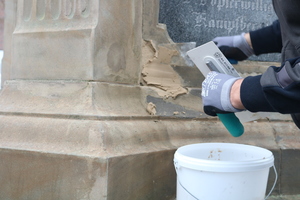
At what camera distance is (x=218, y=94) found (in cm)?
114

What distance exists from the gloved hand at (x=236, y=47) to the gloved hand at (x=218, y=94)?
548mm

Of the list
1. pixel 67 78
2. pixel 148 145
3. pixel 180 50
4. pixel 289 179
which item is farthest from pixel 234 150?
pixel 67 78

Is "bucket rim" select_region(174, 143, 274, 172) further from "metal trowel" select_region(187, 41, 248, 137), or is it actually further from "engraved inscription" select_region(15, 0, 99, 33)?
"engraved inscription" select_region(15, 0, 99, 33)

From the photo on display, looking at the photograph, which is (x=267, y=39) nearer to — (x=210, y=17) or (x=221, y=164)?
(x=210, y=17)

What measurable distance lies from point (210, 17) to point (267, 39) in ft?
1.36

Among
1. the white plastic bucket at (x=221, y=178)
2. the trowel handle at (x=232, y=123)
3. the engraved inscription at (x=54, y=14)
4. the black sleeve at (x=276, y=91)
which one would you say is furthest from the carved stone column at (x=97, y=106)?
the black sleeve at (x=276, y=91)

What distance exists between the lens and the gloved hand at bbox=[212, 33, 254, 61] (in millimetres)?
1689

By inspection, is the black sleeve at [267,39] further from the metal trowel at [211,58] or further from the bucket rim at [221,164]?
the bucket rim at [221,164]

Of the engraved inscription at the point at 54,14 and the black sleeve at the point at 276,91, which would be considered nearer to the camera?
the black sleeve at the point at 276,91

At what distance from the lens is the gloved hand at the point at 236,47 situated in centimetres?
169

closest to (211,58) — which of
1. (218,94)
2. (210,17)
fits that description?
(218,94)

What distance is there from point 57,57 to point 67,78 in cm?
12

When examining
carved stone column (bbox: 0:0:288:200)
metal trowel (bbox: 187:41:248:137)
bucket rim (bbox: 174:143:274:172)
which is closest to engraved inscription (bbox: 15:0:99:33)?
carved stone column (bbox: 0:0:288:200)

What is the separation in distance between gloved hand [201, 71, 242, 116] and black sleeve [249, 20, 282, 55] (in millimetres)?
598
